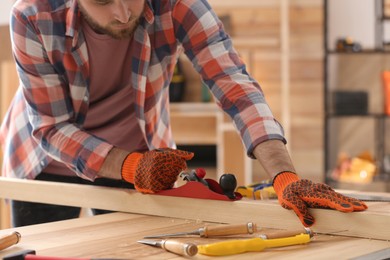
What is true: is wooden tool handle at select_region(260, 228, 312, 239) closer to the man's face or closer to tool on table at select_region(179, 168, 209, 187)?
tool on table at select_region(179, 168, 209, 187)

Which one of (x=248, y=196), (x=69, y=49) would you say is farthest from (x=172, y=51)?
(x=248, y=196)

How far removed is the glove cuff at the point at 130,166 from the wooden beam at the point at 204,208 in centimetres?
4

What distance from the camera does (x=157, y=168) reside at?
1840 millimetres

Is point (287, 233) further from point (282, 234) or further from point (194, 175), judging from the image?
point (194, 175)

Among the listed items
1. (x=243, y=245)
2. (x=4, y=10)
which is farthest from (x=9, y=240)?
(x=4, y=10)

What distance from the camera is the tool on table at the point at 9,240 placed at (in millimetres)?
1454

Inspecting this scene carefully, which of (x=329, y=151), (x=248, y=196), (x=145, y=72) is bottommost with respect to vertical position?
(x=329, y=151)

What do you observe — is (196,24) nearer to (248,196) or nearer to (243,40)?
(248,196)

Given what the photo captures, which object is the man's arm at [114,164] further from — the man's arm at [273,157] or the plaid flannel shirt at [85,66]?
the man's arm at [273,157]

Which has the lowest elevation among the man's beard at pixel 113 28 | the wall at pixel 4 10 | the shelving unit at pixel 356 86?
the shelving unit at pixel 356 86

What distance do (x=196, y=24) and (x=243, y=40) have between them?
11.4ft

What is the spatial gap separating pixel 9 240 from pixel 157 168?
0.47 metres

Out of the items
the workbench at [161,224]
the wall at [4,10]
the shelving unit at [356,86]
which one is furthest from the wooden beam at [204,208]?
the shelving unit at [356,86]

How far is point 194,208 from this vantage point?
181cm
